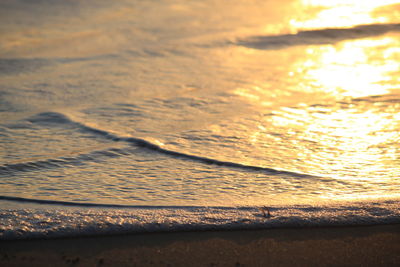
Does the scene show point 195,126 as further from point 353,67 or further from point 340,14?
point 340,14

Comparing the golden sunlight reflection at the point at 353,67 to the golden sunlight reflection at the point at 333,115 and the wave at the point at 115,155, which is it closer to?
Result: the golden sunlight reflection at the point at 333,115

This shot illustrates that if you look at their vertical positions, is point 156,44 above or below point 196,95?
above

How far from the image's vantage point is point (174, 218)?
112 inches

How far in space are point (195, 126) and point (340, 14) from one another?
759 cm

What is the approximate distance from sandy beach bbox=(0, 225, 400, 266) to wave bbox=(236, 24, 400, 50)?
6.27 metres

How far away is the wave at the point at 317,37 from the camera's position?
29.0 feet

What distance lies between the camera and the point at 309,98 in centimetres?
569

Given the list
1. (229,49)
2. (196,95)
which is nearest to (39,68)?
(196,95)

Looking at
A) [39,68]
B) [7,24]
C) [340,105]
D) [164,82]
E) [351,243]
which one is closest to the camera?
[351,243]

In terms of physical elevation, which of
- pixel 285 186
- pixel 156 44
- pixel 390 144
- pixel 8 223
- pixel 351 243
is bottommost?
pixel 8 223

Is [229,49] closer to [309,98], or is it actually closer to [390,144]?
[309,98]

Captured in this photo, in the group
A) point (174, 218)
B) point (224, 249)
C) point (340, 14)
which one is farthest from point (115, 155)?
point (340, 14)

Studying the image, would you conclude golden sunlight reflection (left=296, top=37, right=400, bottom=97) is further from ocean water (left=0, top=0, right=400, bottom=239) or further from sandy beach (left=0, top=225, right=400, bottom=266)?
sandy beach (left=0, top=225, right=400, bottom=266)

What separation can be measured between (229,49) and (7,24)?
4821 millimetres
